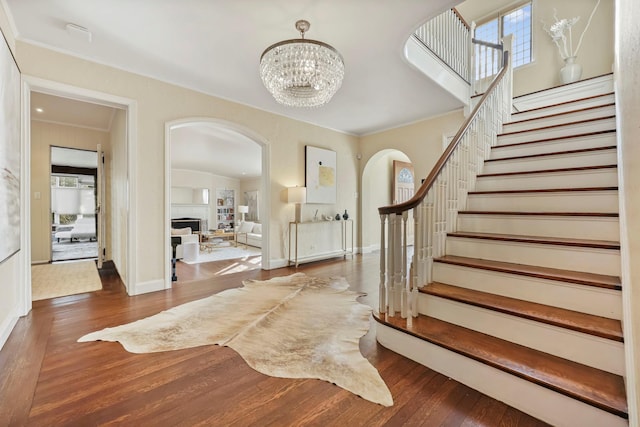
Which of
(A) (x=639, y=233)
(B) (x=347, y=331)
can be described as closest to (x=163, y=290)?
(B) (x=347, y=331)

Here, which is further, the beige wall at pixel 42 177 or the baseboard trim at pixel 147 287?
the beige wall at pixel 42 177

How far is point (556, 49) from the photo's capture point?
4.61m

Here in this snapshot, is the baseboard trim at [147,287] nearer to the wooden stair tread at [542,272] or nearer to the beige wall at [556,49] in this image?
the wooden stair tread at [542,272]

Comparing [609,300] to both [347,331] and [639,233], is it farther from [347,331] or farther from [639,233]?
[347,331]

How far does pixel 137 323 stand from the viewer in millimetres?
2449

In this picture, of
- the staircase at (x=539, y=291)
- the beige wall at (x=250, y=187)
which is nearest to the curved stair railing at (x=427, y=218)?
the staircase at (x=539, y=291)

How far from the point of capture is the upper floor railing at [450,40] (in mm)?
3472

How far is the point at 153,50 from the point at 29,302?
Result: 2899 mm

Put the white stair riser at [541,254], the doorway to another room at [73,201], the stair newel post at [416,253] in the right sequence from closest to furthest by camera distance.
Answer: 1. the white stair riser at [541,254]
2. the stair newel post at [416,253]
3. the doorway to another room at [73,201]

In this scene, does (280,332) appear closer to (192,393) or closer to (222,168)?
(192,393)

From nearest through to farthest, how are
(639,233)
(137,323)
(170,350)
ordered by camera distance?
1. (639,233)
2. (170,350)
3. (137,323)

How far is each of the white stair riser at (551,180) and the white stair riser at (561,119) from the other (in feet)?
3.44

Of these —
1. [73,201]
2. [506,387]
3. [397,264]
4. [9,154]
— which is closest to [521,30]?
[397,264]

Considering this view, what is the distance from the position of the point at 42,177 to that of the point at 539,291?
292 inches
